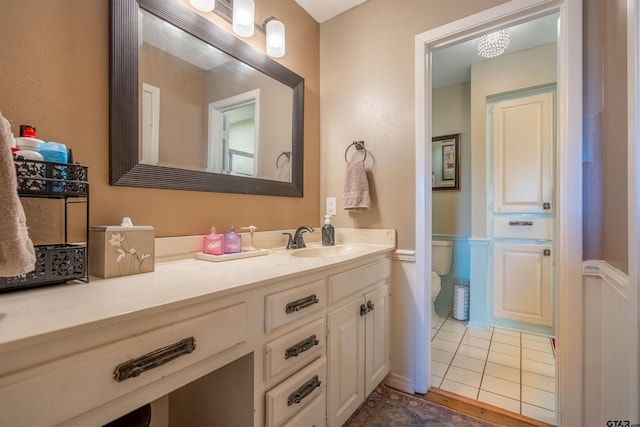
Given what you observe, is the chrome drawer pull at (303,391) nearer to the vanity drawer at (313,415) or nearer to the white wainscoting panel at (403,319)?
the vanity drawer at (313,415)

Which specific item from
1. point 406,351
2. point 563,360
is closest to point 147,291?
point 406,351

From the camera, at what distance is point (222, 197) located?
1.38 meters

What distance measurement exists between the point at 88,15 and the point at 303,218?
4.41 feet

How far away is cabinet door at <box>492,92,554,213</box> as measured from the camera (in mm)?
2354

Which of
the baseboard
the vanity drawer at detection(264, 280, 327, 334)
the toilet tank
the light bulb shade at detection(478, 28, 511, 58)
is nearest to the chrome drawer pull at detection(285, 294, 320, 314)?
the vanity drawer at detection(264, 280, 327, 334)

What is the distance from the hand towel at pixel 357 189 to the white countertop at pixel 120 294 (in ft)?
2.26

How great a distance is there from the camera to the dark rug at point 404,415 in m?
1.37

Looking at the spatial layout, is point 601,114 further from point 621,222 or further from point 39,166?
point 39,166

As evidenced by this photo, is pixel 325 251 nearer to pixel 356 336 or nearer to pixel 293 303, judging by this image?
pixel 356 336

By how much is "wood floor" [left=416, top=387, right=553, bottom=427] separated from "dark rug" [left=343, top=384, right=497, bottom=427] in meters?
0.04

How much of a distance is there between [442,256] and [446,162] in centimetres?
99

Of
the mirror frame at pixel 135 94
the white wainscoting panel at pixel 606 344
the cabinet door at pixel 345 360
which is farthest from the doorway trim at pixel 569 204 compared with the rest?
the mirror frame at pixel 135 94

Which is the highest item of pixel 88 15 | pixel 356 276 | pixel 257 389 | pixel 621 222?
pixel 88 15

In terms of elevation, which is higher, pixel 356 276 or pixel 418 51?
pixel 418 51
